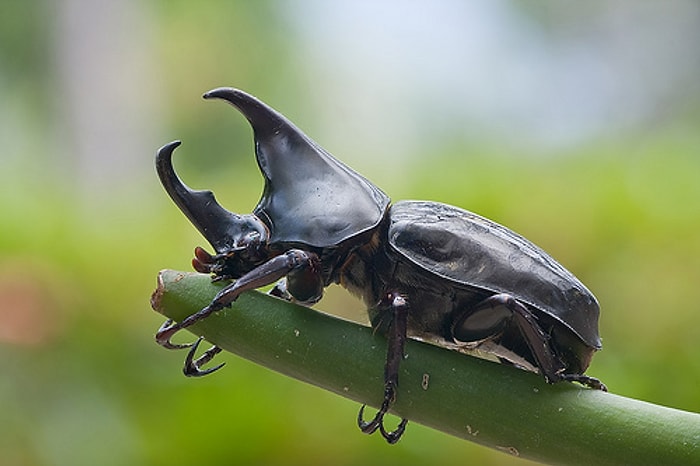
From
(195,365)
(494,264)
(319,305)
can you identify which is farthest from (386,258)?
(319,305)

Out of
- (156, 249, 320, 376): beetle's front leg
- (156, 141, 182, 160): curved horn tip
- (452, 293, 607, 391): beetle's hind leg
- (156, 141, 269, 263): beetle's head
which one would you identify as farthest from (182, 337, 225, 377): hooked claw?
(452, 293, 607, 391): beetle's hind leg

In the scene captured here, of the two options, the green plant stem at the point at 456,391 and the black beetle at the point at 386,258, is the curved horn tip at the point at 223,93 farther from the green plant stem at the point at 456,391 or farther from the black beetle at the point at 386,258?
the green plant stem at the point at 456,391

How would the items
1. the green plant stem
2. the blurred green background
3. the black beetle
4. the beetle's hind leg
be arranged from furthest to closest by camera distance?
the blurred green background < the black beetle < the beetle's hind leg < the green plant stem

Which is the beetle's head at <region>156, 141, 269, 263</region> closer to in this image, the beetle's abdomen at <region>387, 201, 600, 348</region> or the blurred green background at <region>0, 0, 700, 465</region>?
the beetle's abdomen at <region>387, 201, 600, 348</region>

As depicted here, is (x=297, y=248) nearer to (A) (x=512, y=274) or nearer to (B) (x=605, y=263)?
(A) (x=512, y=274)

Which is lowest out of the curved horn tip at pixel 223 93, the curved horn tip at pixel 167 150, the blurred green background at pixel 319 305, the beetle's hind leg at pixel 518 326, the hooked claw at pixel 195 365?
the blurred green background at pixel 319 305

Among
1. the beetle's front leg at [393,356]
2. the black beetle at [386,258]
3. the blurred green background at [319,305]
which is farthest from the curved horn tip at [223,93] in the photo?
the blurred green background at [319,305]
